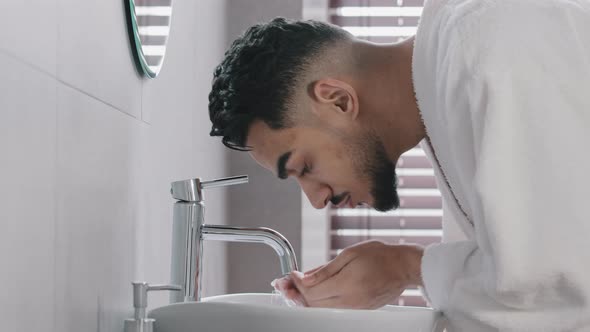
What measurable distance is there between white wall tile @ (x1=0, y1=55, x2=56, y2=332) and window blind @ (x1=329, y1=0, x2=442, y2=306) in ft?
6.21

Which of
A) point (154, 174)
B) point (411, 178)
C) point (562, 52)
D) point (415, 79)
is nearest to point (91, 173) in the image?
point (154, 174)

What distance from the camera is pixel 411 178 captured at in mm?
2701

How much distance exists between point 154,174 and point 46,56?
1.57 ft

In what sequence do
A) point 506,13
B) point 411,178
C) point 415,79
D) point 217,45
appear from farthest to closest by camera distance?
1. point 411,178
2. point 217,45
3. point 415,79
4. point 506,13

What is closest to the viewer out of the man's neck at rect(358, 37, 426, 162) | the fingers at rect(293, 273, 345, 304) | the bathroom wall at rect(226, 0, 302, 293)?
the fingers at rect(293, 273, 345, 304)

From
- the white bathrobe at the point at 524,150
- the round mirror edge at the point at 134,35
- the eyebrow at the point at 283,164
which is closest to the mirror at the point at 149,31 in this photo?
the round mirror edge at the point at 134,35

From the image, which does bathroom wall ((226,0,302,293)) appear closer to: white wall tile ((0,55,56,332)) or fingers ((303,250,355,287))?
fingers ((303,250,355,287))

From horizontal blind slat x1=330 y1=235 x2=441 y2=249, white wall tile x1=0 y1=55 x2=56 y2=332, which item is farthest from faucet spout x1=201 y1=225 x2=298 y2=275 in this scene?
horizontal blind slat x1=330 y1=235 x2=441 y2=249

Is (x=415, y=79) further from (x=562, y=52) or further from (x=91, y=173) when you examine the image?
(x=91, y=173)

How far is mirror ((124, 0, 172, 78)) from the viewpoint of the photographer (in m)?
1.15

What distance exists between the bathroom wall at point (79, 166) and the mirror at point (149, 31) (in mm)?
16

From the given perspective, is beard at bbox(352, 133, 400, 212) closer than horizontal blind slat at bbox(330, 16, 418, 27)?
Yes

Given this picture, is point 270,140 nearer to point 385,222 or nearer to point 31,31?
point 31,31

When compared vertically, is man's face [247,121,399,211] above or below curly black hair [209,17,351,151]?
below
